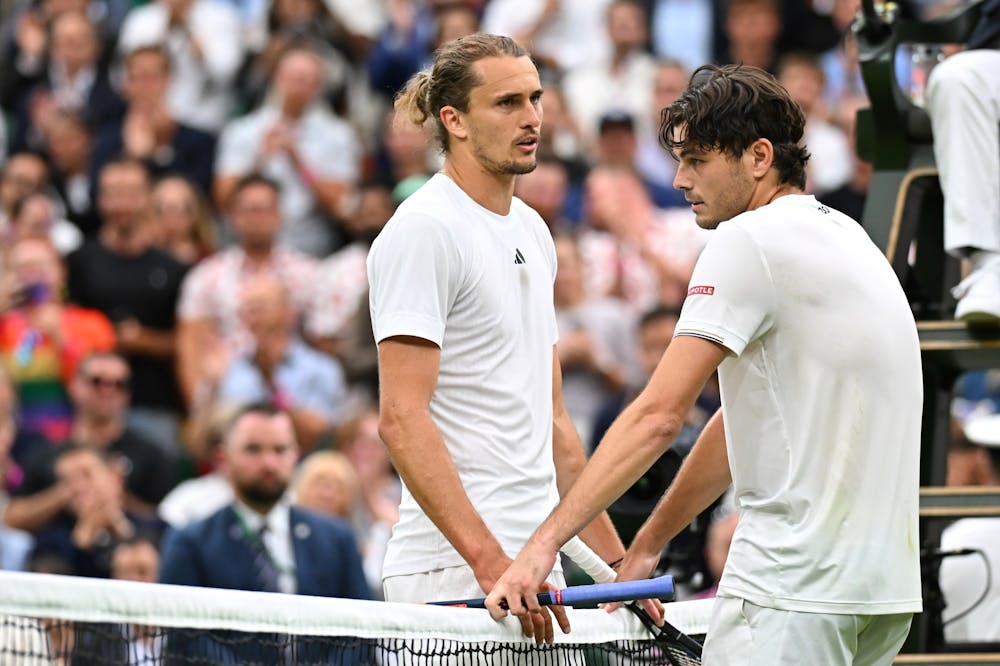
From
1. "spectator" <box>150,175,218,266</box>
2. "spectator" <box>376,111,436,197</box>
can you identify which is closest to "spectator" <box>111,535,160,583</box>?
"spectator" <box>150,175,218,266</box>

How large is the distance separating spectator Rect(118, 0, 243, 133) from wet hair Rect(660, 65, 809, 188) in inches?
343

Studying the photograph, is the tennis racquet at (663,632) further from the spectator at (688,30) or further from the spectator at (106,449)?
the spectator at (688,30)

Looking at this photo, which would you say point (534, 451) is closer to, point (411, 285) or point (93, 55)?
point (411, 285)

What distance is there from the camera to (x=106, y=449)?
32.1ft

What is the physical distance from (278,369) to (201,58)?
3.36 metres

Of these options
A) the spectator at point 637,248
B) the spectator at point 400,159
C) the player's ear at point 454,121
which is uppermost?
the spectator at point 400,159

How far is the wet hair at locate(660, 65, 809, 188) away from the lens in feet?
→ 13.9

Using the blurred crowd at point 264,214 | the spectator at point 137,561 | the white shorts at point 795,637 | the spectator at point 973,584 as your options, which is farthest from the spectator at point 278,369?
the white shorts at point 795,637

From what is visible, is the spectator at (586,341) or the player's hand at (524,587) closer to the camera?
the player's hand at (524,587)

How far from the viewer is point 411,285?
463 cm

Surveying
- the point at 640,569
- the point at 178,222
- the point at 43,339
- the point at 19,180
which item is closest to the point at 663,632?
the point at 640,569

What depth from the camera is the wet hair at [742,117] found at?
4.25 meters

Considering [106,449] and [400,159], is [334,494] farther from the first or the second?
[400,159]

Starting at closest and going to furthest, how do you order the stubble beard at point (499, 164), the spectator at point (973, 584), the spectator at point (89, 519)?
the stubble beard at point (499, 164)
the spectator at point (973, 584)
the spectator at point (89, 519)
